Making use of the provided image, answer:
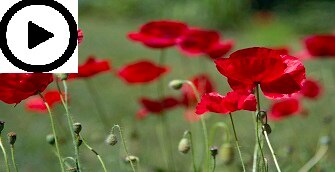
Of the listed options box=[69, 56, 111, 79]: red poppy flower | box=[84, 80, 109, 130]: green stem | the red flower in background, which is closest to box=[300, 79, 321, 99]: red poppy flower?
the red flower in background

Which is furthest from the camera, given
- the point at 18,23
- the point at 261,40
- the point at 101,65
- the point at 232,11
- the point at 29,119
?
the point at 232,11

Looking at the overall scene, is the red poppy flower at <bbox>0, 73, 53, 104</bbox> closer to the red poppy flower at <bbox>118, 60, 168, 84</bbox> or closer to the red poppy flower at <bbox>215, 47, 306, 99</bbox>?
the red poppy flower at <bbox>215, 47, 306, 99</bbox>

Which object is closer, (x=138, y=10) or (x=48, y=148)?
(x=48, y=148)

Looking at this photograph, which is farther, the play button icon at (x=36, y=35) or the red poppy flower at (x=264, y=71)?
the play button icon at (x=36, y=35)

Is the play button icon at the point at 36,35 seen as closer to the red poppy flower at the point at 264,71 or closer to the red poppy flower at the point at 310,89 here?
the red poppy flower at the point at 264,71

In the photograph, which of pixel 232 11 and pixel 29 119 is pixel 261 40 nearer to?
pixel 232 11

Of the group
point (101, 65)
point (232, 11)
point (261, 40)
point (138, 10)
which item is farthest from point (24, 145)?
point (138, 10)

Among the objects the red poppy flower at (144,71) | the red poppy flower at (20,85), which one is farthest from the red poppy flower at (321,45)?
the red poppy flower at (20,85)
